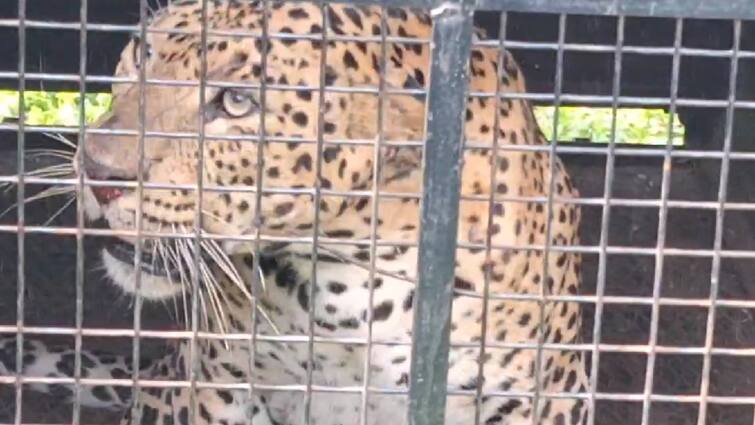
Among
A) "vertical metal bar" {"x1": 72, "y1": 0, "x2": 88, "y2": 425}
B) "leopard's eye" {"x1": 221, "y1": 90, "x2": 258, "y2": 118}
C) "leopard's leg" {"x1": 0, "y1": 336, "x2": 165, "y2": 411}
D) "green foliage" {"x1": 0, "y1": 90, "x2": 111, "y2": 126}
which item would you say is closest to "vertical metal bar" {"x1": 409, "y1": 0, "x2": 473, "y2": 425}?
"vertical metal bar" {"x1": 72, "y1": 0, "x2": 88, "y2": 425}

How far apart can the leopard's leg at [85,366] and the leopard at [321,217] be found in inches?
35.7

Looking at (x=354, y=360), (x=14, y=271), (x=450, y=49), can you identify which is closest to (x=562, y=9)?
(x=450, y=49)

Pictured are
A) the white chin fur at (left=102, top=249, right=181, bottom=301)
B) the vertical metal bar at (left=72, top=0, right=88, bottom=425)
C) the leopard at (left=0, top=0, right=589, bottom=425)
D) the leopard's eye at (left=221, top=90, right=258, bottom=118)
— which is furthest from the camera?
the white chin fur at (left=102, top=249, right=181, bottom=301)

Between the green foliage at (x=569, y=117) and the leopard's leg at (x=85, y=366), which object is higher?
the green foliage at (x=569, y=117)

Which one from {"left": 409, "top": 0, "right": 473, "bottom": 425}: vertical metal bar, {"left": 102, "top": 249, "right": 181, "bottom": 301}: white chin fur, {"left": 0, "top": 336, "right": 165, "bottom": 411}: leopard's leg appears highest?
Result: {"left": 409, "top": 0, "right": 473, "bottom": 425}: vertical metal bar

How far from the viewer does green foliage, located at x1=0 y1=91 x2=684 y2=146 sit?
702cm

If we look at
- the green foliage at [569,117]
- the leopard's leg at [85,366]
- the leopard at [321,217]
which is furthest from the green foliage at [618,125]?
the leopard at [321,217]

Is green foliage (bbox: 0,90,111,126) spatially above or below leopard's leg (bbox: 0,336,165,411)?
above

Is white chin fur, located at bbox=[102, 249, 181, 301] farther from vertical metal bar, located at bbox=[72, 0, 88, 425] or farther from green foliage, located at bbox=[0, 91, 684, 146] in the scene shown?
green foliage, located at bbox=[0, 91, 684, 146]

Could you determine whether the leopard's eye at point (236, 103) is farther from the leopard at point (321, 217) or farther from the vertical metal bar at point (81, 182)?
the vertical metal bar at point (81, 182)

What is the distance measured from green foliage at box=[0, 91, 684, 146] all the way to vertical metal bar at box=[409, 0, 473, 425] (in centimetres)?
411

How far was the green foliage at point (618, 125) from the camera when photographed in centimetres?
714

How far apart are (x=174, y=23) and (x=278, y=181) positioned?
0.47 meters

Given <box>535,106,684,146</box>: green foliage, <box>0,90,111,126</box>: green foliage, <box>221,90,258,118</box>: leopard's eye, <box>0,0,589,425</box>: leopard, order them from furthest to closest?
<box>535,106,684,146</box>: green foliage, <box>0,90,111,126</box>: green foliage, <box>221,90,258,118</box>: leopard's eye, <box>0,0,589,425</box>: leopard
